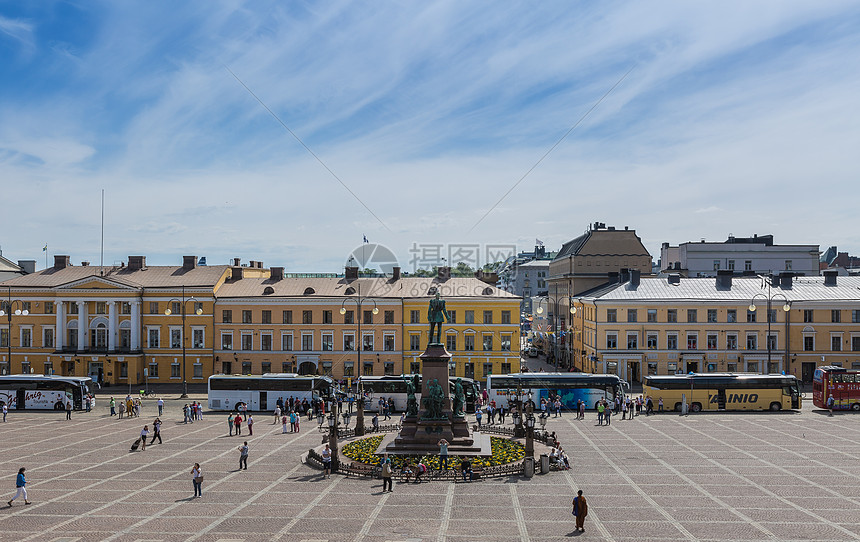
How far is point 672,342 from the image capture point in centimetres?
7219

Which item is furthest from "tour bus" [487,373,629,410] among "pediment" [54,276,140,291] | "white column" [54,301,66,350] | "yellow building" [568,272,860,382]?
Answer: "white column" [54,301,66,350]

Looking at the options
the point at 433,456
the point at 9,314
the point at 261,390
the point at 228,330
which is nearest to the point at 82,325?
the point at 9,314

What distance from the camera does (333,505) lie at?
2723cm

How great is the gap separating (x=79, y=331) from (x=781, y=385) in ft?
218

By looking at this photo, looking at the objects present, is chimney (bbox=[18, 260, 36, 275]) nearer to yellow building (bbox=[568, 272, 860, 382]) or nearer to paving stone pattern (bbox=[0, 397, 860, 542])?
paving stone pattern (bbox=[0, 397, 860, 542])

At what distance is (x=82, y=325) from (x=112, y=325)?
10.7 feet

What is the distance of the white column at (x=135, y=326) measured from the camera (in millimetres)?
71750

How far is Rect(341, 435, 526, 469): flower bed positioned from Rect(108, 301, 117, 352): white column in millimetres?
42909

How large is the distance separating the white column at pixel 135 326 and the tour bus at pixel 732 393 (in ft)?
170

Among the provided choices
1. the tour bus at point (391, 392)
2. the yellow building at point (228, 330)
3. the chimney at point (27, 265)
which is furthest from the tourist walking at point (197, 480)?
the chimney at point (27, 265)

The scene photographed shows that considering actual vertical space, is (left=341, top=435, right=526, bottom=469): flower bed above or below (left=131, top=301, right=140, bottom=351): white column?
below

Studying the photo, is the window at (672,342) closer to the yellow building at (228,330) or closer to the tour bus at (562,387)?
the yellow building at (228,330)

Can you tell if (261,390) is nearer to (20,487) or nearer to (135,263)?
(20,487)

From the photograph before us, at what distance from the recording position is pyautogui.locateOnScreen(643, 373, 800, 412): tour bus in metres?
53.6
